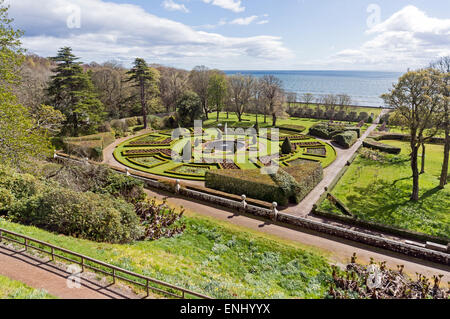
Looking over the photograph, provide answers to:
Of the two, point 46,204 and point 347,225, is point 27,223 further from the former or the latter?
point 347,225

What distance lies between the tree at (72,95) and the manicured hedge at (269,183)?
970 inches

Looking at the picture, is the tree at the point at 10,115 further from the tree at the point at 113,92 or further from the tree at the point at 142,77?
the tree at the point at 113,92

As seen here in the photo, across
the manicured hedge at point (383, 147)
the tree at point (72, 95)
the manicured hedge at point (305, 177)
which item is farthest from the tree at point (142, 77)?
the manicured hedge at point (383, 147)

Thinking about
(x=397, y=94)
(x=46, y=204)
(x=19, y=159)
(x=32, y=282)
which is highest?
(x=397, y=94)

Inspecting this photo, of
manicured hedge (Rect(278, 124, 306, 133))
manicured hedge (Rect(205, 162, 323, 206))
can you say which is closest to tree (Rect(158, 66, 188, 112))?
manicured hedge (Rect(278, 124, 306, 133))

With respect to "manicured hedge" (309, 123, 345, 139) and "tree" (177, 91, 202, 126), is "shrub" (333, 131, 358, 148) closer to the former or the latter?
"manicured hedge" (309, 123, 345, 139)

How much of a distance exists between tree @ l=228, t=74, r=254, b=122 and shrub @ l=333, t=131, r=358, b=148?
74.5 feet

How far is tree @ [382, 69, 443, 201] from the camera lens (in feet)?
62.3

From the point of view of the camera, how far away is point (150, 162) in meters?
29.6

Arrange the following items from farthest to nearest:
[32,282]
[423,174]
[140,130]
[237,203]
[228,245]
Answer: [140,130] → [423,174] → [237,203] → [228,245] → [32,282]

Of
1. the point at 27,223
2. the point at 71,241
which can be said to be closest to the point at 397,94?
the point at 71,241

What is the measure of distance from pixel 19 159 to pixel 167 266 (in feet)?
40.6

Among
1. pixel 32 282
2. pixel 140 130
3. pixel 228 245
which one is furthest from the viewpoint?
pixel 140 130

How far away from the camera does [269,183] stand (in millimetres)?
19578
